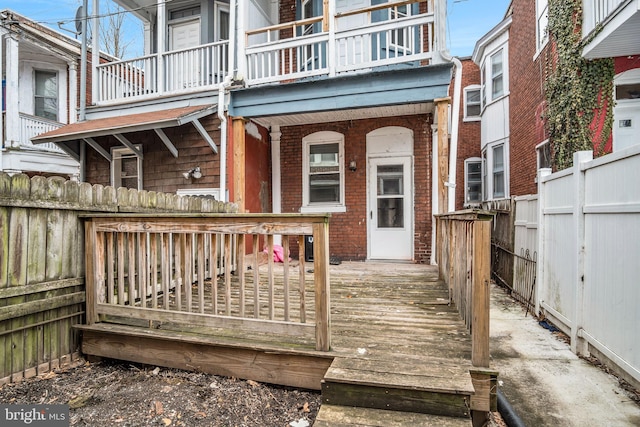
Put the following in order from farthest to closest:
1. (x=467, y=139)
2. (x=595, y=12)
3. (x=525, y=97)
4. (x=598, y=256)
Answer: (x=467, y=139), (x=525, y=97), (x=595, y=12), (x=598, y=256)

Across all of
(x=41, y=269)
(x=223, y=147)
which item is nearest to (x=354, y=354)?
(x=41, y=269)

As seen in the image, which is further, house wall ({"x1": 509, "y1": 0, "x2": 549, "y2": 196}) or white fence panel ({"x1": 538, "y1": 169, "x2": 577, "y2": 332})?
house wall ({"x1": 509, "y1": 0, "x2": 549, "y2": 196})

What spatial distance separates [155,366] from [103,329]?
549 mm

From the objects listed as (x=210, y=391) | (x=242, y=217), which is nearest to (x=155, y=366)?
(x=210, y=391)

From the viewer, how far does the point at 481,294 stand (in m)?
2.13

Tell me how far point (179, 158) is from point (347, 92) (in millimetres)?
3640

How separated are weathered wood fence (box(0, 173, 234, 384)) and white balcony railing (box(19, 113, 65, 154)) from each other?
361 inches

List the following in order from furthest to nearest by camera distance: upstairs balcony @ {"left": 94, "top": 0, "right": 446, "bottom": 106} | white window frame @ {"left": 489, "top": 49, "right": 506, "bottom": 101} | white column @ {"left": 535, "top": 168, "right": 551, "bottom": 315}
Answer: white window frame @ {"left": 489, "top": 49, "right": 506, "bottom": 101}
upstairs balcony @ {"left": 94, "top": 0, "right": 446, "bottom": 106}
white column @ {"left": 535, "top": 168, "right": 551, "bottom": 315}

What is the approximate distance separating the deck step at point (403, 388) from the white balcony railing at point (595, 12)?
18.6 ft

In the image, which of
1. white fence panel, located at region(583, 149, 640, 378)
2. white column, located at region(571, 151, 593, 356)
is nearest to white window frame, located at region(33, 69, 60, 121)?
white column, located at region(571, 151, 593, 356)

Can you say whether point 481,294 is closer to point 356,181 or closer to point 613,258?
point 613,258

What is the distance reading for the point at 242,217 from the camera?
8.27ft

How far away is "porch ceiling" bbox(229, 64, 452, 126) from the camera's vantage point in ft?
17.4

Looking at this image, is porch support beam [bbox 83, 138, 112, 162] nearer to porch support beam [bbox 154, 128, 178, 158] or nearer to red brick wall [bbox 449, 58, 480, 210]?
porch support beam [bbox 154, 128, 178, 158]
